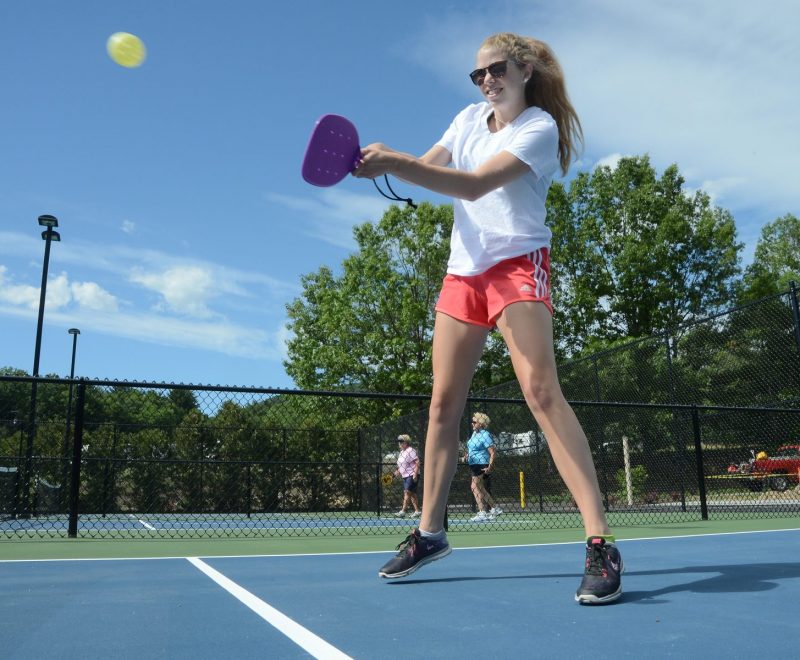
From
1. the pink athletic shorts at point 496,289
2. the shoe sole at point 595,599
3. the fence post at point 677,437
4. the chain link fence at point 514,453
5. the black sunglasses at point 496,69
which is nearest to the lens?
the shoe sole at point 595,599

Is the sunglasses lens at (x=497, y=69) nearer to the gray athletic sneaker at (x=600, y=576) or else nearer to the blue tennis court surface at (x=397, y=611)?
the gray athletic sneaker at (x=600, y=576)

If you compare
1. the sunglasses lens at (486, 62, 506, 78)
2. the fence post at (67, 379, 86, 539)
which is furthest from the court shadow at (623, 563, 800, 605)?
the fence post at (67, 379, 86, 539)

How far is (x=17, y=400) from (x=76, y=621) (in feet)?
58.0

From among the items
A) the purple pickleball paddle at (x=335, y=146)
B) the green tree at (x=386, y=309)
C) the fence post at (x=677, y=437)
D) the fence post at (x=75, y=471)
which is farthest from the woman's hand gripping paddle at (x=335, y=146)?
the green tree at (x=386, y=309)

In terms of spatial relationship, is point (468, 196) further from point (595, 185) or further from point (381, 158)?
point (595, 185)

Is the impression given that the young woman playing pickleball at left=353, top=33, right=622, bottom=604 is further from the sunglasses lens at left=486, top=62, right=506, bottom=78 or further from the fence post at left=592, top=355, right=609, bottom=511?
the fence post at left=592, top=355, right=609, bottom=511

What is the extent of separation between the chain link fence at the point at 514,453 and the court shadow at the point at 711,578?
299 inches

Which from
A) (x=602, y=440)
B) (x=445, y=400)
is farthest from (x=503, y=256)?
(x=602, y=440)

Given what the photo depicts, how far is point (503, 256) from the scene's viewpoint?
2.58m

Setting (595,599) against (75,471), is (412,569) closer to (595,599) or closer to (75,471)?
(595,599)

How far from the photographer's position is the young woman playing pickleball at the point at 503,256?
238 cm

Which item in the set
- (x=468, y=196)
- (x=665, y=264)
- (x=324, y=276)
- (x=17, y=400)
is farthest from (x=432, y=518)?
(x=324, y=276)

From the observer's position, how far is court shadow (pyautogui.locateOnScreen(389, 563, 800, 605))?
231 centimetres

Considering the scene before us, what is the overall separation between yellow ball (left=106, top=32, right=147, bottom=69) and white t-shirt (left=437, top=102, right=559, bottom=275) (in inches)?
160
